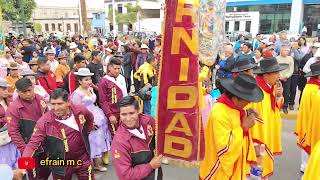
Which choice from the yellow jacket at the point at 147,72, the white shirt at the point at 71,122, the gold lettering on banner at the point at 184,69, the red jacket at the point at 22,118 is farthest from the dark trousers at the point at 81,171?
the yellow jacket at the point at 147,72

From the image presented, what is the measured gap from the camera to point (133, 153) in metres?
3.11

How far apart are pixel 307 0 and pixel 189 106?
1562 inches

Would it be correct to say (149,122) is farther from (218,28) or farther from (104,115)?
(104,115)

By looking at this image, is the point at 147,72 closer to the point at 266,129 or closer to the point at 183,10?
the point at 266,129

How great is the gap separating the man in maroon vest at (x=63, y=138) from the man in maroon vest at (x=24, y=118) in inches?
13.7

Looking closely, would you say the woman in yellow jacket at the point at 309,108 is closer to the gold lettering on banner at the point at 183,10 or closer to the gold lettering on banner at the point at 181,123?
the gold lettering on banner at the point at 181,123

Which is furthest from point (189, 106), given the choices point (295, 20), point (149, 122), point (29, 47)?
point (295, 20)

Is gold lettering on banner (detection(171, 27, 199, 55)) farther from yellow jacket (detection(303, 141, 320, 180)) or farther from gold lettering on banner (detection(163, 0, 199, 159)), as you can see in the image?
yellow jacket (detection(303, 141, 320, 180))

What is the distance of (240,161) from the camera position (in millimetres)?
3178

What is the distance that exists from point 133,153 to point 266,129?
1969 mm

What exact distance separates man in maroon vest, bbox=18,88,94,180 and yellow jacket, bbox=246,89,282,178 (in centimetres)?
196

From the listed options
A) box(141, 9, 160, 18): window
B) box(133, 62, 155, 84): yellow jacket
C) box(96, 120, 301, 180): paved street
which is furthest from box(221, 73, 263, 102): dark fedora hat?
box(141, 9, 160, 18): window

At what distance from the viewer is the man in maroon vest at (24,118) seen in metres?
4.35

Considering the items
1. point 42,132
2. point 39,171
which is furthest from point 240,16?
point 42,132
